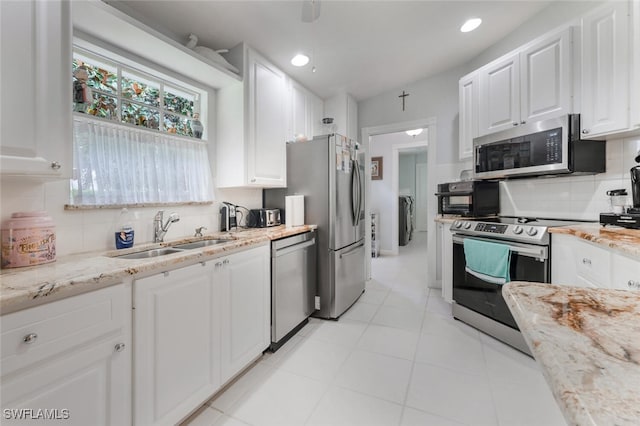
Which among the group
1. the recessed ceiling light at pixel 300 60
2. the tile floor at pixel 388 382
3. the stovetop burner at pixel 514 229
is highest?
the recessed ceiling light at pixel 300 60

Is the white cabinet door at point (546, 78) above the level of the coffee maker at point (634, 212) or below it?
above

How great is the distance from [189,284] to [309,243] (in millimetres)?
1310

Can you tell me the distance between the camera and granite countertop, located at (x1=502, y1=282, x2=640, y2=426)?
1.04 feet

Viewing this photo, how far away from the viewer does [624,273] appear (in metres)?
1.27

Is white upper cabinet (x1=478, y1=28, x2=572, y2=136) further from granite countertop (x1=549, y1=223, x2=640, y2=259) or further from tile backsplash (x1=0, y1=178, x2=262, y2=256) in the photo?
tile backsplash (x1=0, y1=178, x2=262, y2=256)

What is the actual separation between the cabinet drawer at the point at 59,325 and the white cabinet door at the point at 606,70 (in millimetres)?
3056

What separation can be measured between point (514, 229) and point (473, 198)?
29.5 inches

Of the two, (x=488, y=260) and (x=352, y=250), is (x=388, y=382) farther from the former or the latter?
(x=352, y=250)

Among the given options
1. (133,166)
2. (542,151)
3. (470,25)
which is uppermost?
(470,25)

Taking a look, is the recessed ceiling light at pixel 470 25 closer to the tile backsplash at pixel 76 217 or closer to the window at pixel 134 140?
the window at pixel 134 140

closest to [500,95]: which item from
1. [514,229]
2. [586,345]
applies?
[514,229]

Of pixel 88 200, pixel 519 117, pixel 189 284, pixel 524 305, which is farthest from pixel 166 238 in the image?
pixel 519 117

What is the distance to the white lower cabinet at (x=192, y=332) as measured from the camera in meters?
1.23

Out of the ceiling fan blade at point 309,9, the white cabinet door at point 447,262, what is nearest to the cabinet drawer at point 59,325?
the ceiling fan blade at point 309,9
